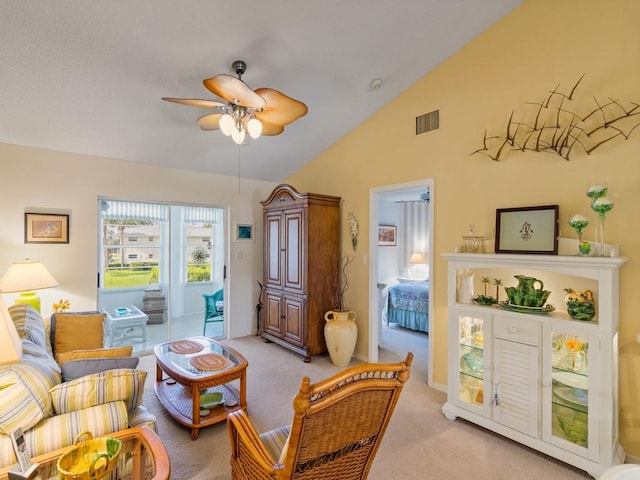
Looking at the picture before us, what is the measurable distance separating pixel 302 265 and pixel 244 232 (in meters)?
1.40

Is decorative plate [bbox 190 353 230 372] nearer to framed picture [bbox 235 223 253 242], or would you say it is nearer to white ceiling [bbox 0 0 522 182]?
framed picture [bbox 235 223 253 242]

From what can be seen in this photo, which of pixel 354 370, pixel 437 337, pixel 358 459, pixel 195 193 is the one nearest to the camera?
pixel 354 370

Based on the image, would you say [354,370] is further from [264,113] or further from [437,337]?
[437,337]

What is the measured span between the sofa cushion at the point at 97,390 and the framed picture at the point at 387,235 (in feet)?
18.3

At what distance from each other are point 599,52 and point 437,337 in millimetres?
2653

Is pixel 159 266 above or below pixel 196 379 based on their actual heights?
above

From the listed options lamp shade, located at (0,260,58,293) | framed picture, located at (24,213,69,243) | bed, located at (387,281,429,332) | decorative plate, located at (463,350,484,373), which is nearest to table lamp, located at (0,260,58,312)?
lamp shade, located at (0,260,58,293)

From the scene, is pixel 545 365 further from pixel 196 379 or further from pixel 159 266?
pixel 159 266

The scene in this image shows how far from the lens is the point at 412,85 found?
137 inches

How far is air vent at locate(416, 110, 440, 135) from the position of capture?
130 inches

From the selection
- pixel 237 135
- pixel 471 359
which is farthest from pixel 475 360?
pixel 237 135

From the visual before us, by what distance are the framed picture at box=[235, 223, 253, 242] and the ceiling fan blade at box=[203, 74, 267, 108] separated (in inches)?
112

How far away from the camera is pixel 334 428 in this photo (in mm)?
1332

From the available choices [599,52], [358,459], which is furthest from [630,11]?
[358,459]
